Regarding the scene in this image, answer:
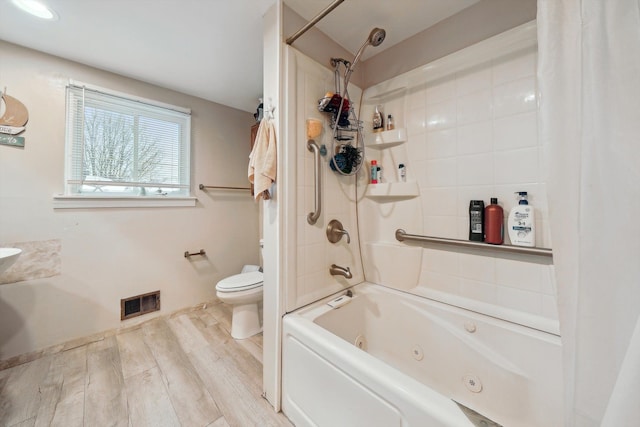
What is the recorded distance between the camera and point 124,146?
1949mm

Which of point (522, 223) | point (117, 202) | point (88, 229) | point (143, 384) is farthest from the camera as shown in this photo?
point (117, 202)

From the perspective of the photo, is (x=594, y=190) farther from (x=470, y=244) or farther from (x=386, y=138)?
(x=386, y=138)

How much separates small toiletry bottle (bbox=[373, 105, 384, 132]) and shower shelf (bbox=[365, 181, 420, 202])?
0.41 m

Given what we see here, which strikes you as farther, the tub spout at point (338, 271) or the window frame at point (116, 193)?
the window frame at point (116, 193)

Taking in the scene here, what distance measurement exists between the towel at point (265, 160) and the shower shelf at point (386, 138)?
772mm

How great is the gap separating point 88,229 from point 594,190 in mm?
2757

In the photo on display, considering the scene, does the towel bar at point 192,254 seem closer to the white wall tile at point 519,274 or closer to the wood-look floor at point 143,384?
the wood-look floor at point 143,384

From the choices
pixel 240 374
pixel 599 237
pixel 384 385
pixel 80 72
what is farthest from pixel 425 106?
pixel 80 72

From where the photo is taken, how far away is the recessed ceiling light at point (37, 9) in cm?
121

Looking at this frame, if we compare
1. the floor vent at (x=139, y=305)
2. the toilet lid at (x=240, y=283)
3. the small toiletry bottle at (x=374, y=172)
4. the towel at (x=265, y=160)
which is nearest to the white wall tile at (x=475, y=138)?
the small toiletry bottle at (x=374, y=172)

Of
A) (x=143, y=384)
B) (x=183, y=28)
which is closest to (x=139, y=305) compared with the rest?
(x=143, y=384)

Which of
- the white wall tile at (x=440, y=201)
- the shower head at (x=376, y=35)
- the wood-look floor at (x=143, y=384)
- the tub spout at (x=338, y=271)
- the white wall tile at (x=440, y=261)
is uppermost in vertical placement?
the shower head at (x=376, y=35)

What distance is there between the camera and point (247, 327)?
73.4 inches

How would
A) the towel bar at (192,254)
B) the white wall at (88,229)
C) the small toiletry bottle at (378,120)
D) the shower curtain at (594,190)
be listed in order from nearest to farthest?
the shower curtain at (594,190)
the white wall at (88,229)
the small toiletry bottle at (378,120)
the towel bar at (192,254)
